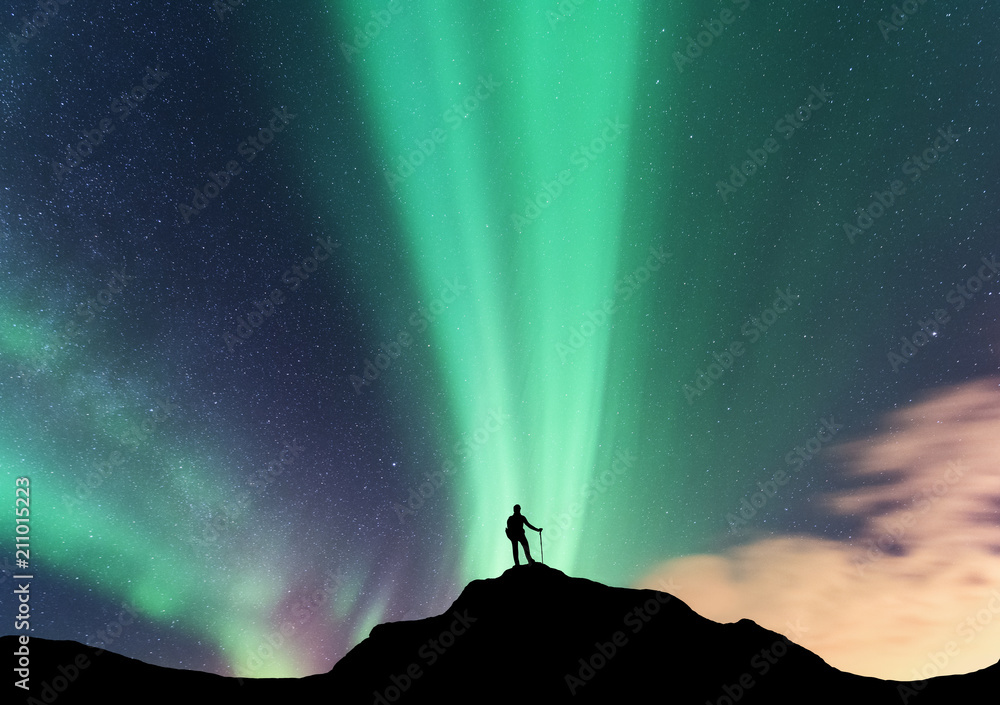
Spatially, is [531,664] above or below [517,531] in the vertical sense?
below

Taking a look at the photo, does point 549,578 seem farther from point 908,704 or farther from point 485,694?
point 908,704

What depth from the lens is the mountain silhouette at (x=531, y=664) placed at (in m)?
15.5

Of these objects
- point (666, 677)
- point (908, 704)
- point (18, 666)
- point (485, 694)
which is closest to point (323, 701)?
point (485, 694)

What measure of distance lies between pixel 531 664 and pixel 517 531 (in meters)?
3.99

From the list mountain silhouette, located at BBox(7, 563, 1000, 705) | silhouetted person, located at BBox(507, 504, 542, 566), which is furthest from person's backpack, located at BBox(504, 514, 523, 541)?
mountain silhouette, located at BBox(7, 563, 1000, 705)

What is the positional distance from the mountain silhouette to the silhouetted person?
68cm

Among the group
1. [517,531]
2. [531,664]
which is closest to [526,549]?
[517,531]

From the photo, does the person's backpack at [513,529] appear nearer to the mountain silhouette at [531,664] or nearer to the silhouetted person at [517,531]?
the silhouetted person at [517,531]

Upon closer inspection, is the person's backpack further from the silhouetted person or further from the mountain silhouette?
the mountain silhouette

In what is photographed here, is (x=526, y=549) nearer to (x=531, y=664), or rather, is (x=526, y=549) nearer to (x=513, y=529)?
(x=513, y=529)

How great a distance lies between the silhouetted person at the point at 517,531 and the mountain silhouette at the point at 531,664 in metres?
0.68

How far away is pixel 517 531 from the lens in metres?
18.2

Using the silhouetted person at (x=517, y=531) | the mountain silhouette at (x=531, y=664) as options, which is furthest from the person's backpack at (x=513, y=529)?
the mountain silhouette at (x=531, y=664)

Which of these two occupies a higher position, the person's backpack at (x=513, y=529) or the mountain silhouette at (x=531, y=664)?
the person's backpack at (x=513, y=529)
